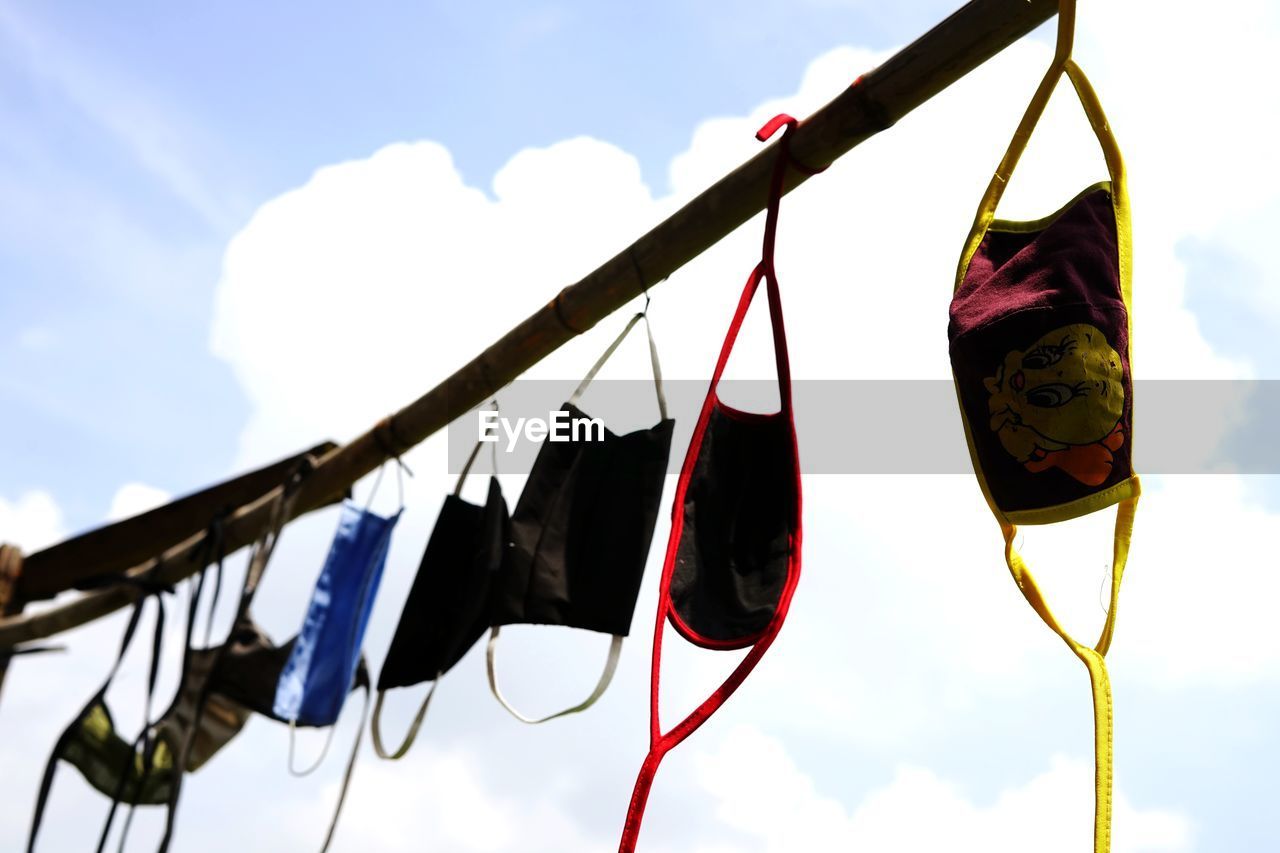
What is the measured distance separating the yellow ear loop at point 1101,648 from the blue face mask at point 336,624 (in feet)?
5.82

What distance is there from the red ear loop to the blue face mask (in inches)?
53.6

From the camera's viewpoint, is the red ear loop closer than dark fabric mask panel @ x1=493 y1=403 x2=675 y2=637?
Yes

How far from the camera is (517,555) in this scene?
2.24m

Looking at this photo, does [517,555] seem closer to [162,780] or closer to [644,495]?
[644,495]

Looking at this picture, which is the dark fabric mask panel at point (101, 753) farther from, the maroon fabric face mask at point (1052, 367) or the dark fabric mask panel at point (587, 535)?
the maroon fabric face mask at point (1052, 367)

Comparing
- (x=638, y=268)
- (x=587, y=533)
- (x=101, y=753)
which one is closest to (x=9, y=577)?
(x=101, y=753)

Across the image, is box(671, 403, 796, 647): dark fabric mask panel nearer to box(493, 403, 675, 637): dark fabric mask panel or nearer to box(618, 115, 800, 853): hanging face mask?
box(618, 115, 800, 853): hanging face mask

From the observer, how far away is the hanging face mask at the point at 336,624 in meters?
2.85

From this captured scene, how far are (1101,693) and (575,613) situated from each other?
1.00 m

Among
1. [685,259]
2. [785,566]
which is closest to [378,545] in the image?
[685,259]

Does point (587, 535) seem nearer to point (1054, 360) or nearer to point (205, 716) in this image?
point (1054, 360)

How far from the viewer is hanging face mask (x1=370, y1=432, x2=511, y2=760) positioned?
7.48 ft

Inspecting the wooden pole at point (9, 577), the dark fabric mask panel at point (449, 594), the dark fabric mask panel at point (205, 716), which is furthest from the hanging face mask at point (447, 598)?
the wooden pole at point (9, 577)

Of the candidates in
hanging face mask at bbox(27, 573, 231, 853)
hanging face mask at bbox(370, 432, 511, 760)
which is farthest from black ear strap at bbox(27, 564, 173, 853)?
hanging face mask at bbox(370, 432, 511, 760)
